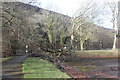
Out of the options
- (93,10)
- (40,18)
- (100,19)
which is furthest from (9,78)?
(100,19)

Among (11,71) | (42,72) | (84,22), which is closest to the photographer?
(42,72)

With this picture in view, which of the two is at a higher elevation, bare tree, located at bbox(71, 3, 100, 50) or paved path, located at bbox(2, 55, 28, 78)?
bare tree, located at bbox(71, 3, 100, 50)

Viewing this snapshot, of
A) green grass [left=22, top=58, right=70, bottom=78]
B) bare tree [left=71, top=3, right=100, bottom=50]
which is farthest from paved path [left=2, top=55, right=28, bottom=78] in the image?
bare tree [left=71, top=3, right=100, bottom=50]

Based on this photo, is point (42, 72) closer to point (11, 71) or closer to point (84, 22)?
point (11, 71)

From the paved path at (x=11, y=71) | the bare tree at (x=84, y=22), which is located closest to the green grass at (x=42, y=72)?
the paved path at (x=11, y=71)

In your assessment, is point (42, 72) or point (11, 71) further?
point (11, 71)

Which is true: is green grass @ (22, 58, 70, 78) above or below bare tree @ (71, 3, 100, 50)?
below

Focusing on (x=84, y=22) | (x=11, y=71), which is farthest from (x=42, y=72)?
(x=84, y=22)

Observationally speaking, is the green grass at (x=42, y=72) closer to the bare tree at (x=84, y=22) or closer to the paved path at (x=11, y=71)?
the paved path at (x=11, y=71)

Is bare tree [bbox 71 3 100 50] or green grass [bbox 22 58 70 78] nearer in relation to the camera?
green grass [bbox 22 58 70 78]

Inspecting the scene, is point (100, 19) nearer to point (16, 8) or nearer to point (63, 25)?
point (63, 25)

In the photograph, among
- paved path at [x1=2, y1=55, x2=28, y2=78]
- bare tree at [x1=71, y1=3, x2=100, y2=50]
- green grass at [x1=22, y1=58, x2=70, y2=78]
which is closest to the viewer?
green grass at [x1=22, y1=58, x2=70, y2=78]

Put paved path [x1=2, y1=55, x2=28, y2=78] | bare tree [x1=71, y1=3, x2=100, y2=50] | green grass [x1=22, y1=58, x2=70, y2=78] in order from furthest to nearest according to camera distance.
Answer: bare tree [x1=71, y1=3, x2=100, y2=50]
paved path [x1=2, y1=55, x2=28, y2=78]
green grass [x1=22, y1=58, x2=70, y2=78]

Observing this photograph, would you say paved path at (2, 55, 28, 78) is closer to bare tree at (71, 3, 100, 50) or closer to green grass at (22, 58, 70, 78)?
green grass at (22, 58, 70, 78)
